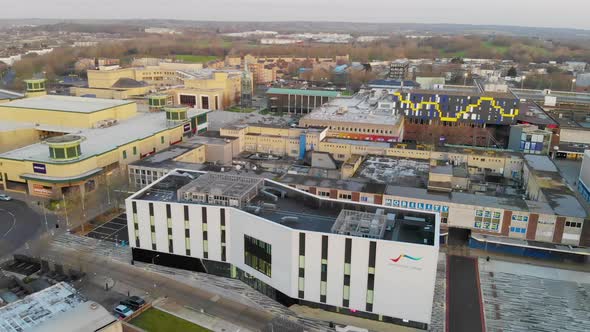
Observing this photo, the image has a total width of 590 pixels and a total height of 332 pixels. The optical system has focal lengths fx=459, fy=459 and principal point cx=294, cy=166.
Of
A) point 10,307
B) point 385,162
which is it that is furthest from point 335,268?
point 385,162

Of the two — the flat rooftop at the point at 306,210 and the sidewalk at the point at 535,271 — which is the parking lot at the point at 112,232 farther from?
the sidewalk at the point at 535,271

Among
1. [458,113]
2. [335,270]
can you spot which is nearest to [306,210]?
[335,270]

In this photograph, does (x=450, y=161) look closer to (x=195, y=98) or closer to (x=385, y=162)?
(x=385, y=162)

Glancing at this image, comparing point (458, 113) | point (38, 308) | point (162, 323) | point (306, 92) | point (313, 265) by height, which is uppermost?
point (306, 92)

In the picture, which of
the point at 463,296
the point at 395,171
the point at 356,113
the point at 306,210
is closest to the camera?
the point at 463,296

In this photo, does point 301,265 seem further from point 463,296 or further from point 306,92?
point 306,92
